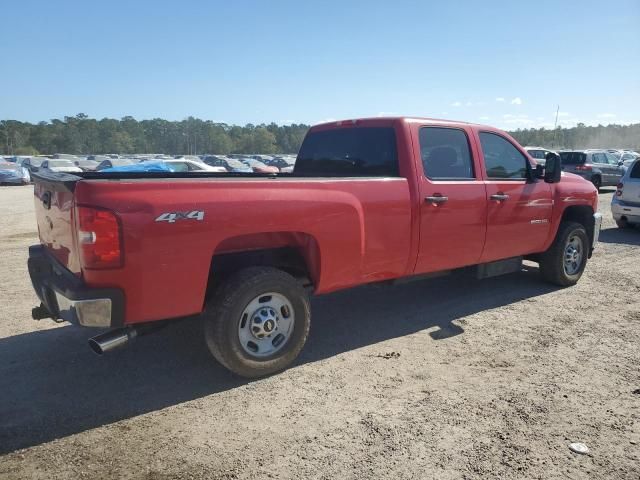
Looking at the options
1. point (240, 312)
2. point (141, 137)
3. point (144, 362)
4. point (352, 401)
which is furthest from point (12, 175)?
point (141, 137)

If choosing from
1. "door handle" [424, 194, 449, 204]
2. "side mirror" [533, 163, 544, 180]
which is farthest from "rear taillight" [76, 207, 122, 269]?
"side mirror" [533, 163, 544, 180]

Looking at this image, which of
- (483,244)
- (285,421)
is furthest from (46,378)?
(483,244)

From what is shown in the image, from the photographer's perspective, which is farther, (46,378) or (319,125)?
(319,125)

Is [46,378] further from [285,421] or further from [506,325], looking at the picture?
[506,325]

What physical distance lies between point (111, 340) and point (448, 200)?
10.2 ft

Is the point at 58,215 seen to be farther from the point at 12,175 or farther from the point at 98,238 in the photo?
the point at 12,175

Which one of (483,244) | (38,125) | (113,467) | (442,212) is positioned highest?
(38,125)

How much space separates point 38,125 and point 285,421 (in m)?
111

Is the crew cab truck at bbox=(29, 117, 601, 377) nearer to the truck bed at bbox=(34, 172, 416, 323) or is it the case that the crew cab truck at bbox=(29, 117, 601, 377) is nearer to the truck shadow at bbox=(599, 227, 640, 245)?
the truck bed at bbox=(34, 172, 416, 323)

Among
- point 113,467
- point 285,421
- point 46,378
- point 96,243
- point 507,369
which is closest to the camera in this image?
→ point 113,467

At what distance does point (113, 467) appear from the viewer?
272cm

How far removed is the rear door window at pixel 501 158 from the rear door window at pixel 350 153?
1257 mm

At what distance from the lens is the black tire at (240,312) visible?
3.51 metres

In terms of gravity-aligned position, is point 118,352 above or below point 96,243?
below
